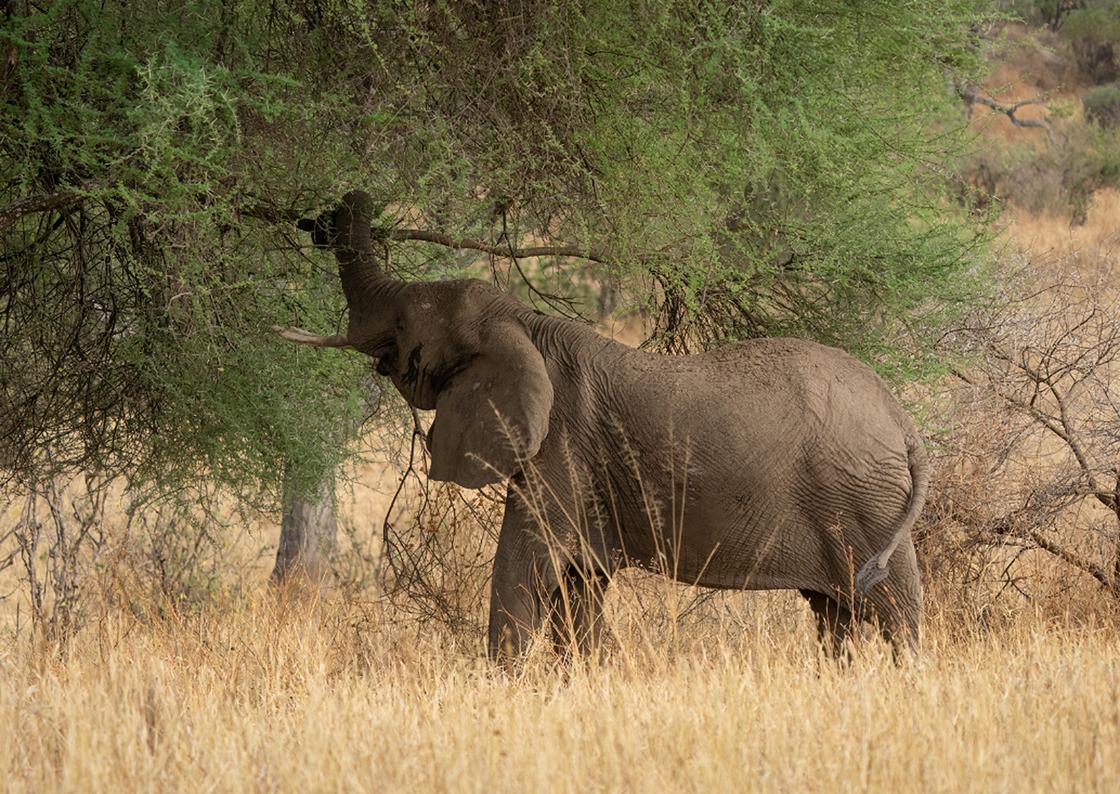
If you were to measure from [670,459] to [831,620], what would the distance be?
1336 millimetres

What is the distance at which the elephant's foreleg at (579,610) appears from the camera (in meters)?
7.27

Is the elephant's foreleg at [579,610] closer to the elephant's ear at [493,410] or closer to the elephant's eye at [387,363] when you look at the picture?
the elephant's ear at [493,410]

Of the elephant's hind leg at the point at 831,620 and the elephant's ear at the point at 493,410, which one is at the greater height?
the elephant's ear at the point at 493,410

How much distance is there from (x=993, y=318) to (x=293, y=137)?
426 centimetres

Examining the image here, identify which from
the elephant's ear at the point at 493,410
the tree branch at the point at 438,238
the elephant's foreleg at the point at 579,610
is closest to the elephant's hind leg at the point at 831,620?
the elephant's foreleg at the point at 579,610

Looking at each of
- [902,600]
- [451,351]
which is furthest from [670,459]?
[902,600]

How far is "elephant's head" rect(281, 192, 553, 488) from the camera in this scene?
23.1 ft

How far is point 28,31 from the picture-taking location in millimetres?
6734

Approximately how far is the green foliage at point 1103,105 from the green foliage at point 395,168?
26.7 meters

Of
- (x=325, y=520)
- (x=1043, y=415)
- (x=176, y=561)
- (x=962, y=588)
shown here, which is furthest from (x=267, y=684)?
(x=325, y=520)

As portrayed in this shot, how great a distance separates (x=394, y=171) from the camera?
25.3 feet

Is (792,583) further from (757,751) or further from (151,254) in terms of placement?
(151,254)

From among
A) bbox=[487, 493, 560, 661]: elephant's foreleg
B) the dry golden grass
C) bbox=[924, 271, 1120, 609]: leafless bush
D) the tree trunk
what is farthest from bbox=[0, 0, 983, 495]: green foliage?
the tree trunk

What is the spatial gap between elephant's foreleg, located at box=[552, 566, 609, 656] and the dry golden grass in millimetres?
465
